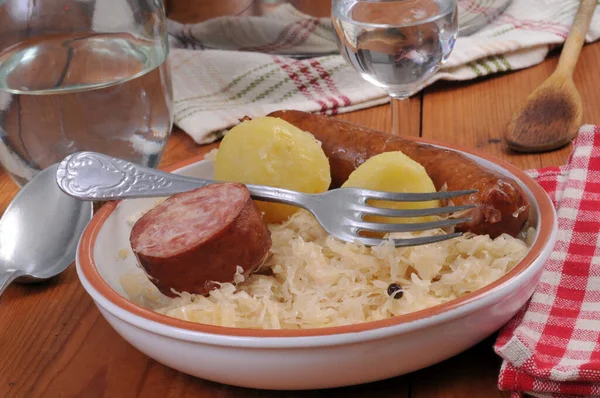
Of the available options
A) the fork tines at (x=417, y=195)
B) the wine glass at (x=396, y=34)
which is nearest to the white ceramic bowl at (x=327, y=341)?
the fork tines at (x=417, y=195)

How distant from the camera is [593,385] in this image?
859 millimetres

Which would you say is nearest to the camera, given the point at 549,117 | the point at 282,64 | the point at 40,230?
the point at 40,230

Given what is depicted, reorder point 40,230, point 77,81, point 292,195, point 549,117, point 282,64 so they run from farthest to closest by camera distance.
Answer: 1. point 282,64
2. point 549,117
3. point 77,81
4. point 40,230
5. point 292,195

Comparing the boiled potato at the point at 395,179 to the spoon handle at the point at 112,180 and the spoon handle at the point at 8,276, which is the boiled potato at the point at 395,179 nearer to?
the spoon handle at the point at 112,180

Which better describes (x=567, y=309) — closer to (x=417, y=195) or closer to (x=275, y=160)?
(x=417, y=195)

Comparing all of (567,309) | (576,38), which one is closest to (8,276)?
(567,309)

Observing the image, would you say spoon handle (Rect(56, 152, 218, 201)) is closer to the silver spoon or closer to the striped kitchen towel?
the silver spoon

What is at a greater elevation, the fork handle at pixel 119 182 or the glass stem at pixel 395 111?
the fork handle at pixel 119 182

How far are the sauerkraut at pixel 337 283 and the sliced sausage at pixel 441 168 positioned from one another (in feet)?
0.08

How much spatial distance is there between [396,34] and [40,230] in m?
0.62

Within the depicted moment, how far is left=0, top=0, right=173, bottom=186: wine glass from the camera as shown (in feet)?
4.46

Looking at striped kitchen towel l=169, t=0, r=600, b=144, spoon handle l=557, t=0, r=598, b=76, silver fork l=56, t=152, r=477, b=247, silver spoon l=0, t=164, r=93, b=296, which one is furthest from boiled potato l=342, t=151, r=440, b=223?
spoon handle l=557, t=0, r=598, b=76

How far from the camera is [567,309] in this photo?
3.28 feet

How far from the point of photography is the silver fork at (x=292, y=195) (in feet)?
3.28
